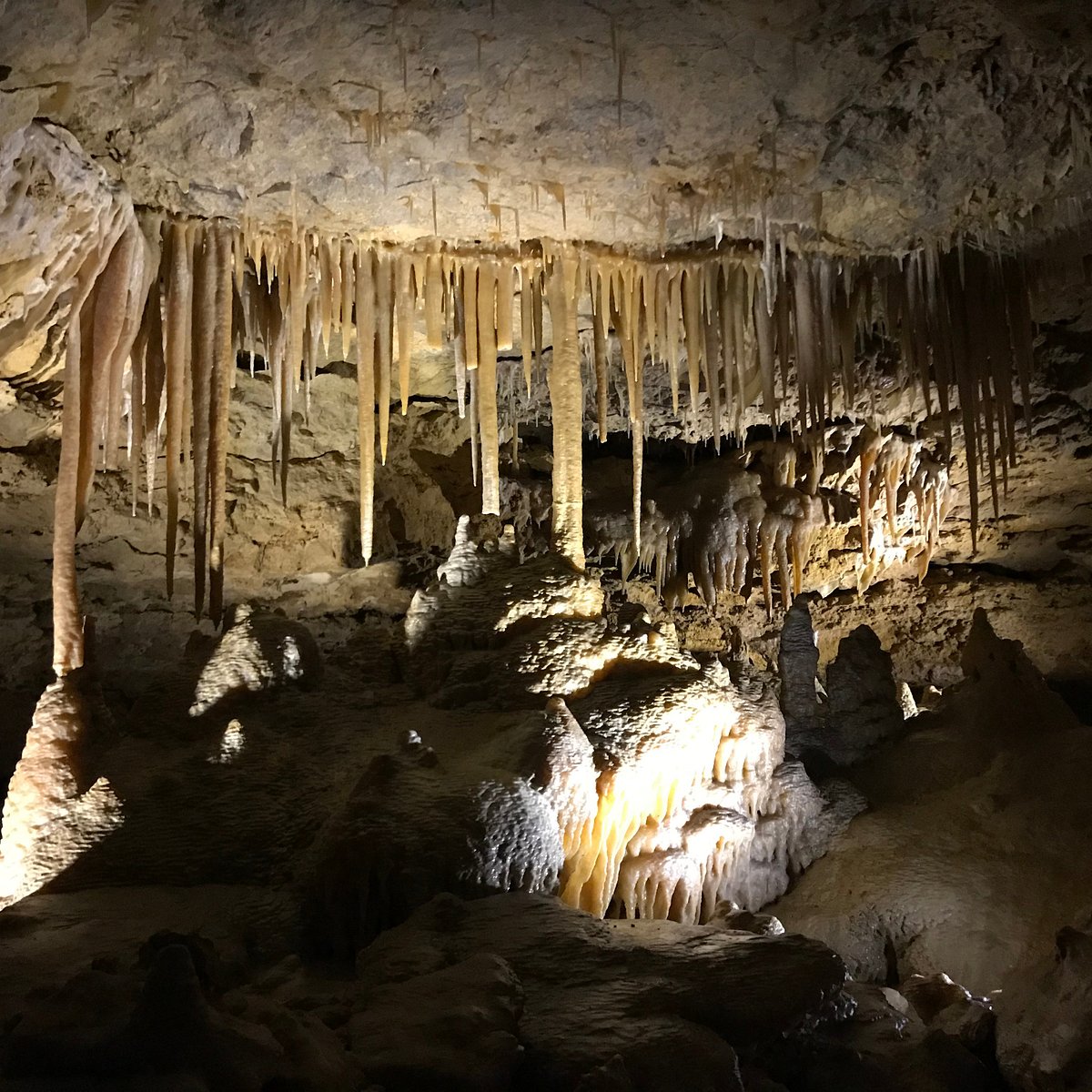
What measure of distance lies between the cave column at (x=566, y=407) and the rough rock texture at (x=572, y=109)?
0.45 meters

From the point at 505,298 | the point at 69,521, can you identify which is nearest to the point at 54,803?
the point at 69,521

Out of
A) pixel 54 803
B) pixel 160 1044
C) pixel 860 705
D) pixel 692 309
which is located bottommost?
pixel 160 1044

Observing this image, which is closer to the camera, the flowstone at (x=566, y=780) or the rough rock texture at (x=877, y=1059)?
the rough rock texture at (x=877, y=1059)

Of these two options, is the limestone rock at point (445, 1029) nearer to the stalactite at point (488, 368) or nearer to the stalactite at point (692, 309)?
the stalactite at point (488, 368)

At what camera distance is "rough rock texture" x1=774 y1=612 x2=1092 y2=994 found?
5160 millimetres

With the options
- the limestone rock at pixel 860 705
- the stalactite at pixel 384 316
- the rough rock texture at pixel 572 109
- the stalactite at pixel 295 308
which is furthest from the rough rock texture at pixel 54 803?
the limestone rock at pixel 860 705

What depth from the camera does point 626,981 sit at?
10.7 ft

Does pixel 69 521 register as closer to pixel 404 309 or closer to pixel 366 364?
pixel 366 364

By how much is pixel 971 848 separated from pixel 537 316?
4.21 metres

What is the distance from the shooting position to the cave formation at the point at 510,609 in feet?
10.8

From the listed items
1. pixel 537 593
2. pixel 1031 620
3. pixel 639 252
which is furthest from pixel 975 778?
pixel 1031 620

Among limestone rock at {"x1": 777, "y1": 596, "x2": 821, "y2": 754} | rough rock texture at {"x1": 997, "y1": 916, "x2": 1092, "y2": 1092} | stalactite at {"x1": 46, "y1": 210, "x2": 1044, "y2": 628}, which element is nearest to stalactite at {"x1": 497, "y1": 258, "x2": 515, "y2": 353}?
stalactite at {"x1": 46, "y1": 210, "x2": 1044, "y2": 628}

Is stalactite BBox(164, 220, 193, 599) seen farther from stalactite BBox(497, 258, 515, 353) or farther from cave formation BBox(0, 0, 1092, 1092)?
stalactite BBox(497, 258, 515, 353)

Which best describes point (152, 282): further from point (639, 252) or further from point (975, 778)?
point (975, 778)
